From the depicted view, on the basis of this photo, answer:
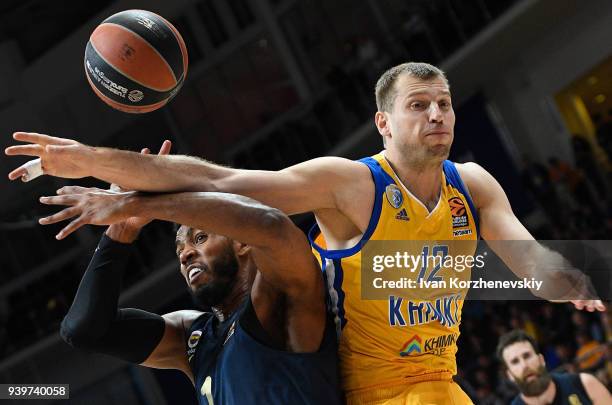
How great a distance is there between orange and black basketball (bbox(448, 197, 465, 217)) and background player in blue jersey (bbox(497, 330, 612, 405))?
2353 mm

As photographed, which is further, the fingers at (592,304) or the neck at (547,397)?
the neck at (547,397)

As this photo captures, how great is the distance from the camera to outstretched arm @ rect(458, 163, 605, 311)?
373cm

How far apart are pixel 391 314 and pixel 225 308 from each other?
722mm

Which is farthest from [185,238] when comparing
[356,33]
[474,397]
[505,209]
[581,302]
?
[356,33]

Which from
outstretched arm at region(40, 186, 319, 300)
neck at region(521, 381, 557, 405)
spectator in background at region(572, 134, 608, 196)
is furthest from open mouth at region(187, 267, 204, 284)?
spectator in background at region(572, 134, 608, 196)

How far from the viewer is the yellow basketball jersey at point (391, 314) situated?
12.2 ft

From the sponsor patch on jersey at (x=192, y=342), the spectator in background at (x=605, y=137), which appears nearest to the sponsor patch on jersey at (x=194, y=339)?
the sponsor patch on jersey at (x=192, y=342)

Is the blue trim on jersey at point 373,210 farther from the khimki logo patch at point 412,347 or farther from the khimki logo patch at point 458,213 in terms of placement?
the khimki logo patch at point 412,347

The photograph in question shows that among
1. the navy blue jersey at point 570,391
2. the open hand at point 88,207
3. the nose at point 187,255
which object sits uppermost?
the open hand at point 88,207

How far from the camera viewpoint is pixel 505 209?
→ 4.06 m

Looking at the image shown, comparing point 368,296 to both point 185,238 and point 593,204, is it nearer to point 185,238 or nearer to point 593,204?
point 185,238

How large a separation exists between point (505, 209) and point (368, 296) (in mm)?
803

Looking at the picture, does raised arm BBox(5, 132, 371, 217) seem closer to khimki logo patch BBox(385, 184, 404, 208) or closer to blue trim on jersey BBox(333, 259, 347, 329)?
khimki logo patch BBox(385, 184, 404, 208)

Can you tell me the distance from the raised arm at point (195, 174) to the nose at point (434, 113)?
359mm
